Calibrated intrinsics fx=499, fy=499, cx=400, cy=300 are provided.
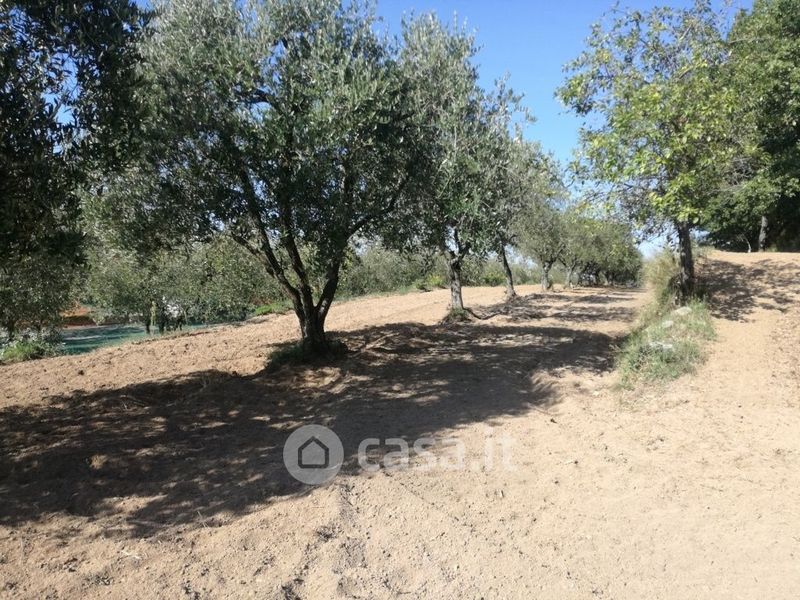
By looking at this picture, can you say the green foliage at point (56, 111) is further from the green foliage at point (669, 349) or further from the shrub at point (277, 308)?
the shrub at point (277, 308)

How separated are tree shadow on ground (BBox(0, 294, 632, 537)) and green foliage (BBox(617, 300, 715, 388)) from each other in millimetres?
941

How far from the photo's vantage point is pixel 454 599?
3.34 m

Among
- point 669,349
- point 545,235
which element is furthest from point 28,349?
point 545,235

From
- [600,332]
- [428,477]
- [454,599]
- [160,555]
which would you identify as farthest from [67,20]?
[600,332]

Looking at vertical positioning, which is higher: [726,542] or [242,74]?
[242,74]

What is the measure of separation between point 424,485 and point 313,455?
56.6 inches

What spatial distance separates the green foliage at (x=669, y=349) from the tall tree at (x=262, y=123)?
16.2 feet

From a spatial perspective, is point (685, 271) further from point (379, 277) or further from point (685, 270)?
point (379, 277)

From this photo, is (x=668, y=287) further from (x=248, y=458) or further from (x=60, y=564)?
(x=60, y=564)

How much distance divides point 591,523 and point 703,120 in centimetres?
707

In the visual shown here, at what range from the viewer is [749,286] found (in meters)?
10.5

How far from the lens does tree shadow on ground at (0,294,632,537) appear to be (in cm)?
452

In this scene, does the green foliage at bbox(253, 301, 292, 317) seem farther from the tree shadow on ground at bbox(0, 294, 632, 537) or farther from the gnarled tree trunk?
the gnarled tree trunk

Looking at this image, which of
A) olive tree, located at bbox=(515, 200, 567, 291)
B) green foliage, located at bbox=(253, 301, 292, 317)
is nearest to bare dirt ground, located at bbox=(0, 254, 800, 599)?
green foliage, located at bbox=(253, 301, 292, 317)
